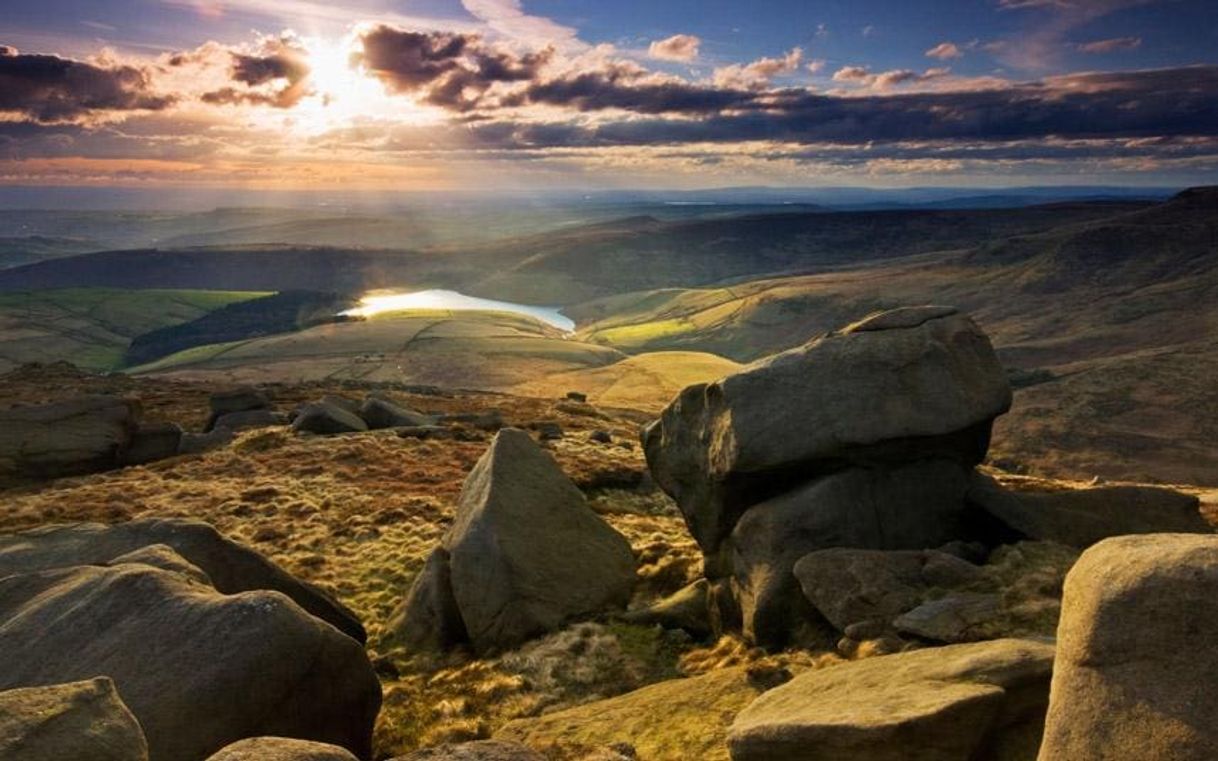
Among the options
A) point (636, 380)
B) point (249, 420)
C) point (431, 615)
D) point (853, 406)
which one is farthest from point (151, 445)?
point (636, 380)

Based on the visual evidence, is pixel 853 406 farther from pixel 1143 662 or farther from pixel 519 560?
pixel 1143 662

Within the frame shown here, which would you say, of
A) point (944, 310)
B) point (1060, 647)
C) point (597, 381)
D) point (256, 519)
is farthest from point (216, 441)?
point (597, 381)

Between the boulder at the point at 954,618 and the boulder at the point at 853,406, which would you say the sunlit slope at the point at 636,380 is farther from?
the boulder at the point at 954,618

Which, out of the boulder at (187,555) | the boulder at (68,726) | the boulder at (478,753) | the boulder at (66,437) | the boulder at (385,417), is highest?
the boulder at (68,726)

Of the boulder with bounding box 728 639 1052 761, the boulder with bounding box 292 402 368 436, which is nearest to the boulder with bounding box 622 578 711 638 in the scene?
the boulder with bounding box 728 639 1052 761

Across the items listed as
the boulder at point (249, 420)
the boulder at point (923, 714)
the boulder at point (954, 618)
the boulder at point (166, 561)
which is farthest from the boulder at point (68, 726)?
the boulder at point (249, 420)

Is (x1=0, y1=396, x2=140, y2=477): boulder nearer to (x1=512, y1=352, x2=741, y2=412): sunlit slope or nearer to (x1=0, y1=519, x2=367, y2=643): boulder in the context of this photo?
(x1=0, y1=519, x2=367, y2=643): boulder

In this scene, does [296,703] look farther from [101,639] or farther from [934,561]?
A: [934,561]
